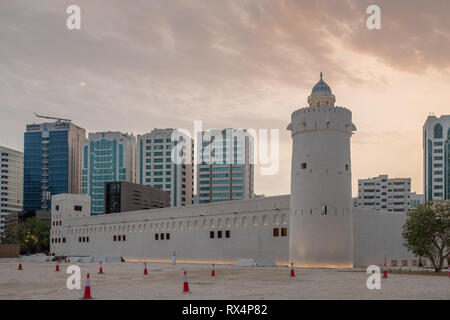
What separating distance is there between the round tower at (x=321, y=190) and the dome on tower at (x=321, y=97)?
1.02 feet

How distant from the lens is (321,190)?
167ft

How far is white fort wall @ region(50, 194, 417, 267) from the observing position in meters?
57.8

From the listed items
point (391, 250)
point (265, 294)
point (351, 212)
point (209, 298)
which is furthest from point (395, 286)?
point (391, 250)

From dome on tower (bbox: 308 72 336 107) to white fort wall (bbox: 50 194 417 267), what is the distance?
10.8 meters

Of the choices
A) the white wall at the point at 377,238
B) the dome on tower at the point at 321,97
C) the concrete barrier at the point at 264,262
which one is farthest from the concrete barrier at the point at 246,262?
the dome on tower at the point at 321,97

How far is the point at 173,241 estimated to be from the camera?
74125 millimetres

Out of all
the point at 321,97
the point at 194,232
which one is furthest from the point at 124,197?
the point at 321,97

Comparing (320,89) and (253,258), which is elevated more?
(320,89)

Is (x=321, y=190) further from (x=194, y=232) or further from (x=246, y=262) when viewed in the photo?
(x=194, y=232)

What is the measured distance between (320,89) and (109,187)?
5587 inches

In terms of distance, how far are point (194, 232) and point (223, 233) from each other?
19.3 feet
